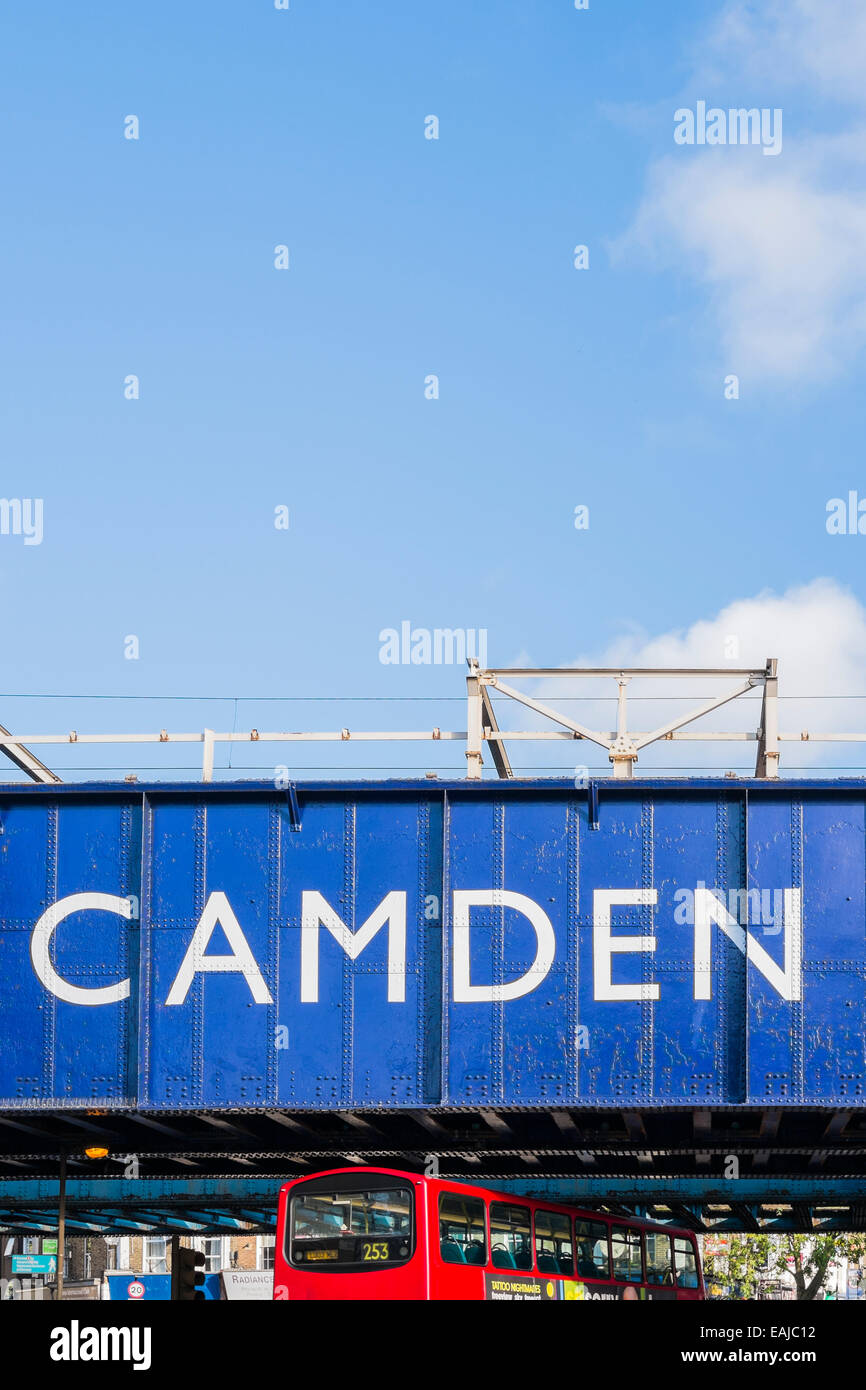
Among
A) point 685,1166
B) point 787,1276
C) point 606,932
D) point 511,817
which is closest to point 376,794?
point 511,817

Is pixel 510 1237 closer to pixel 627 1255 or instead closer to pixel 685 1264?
pixel 627 1255

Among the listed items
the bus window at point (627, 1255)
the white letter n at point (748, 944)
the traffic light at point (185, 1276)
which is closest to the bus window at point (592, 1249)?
the bus window at point (627, 1255)

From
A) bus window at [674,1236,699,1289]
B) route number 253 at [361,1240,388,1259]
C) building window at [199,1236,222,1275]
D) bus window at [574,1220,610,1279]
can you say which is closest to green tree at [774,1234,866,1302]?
building window at [199,1236,222,1275]

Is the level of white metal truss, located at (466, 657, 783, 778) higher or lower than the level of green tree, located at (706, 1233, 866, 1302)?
higher

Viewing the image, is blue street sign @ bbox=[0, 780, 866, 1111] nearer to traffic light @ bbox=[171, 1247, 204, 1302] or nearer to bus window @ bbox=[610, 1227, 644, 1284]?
traffic light @ bbox=[171, 1247, 204, 1302]

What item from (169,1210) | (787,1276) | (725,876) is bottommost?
(787,1276)

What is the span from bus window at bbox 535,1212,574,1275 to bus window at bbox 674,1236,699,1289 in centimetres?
627

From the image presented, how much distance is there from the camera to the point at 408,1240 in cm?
2362

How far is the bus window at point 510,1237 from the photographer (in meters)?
25.9

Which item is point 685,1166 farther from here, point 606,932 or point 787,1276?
point 787,1276

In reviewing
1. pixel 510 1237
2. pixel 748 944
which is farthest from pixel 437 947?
pixel 510 1237

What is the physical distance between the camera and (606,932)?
80.5 ft

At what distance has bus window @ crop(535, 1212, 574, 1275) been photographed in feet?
89.8
